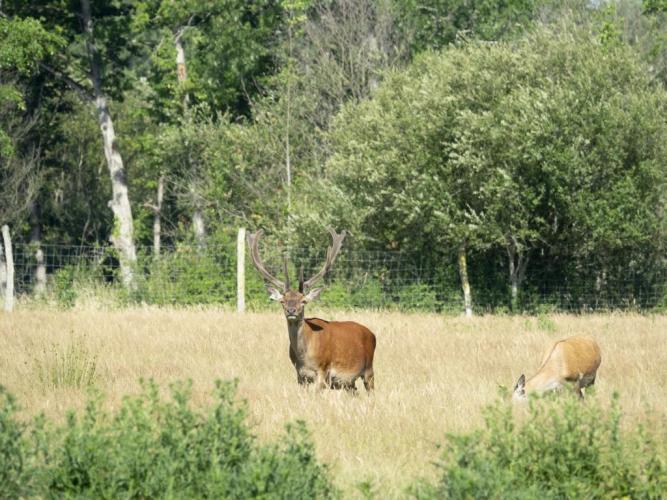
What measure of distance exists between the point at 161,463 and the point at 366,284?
1690cm

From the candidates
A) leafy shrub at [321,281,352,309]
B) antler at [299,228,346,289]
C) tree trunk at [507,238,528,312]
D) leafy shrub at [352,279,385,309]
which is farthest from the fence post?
antler at [299,228,346,289]

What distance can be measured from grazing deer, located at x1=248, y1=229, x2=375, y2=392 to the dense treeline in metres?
10.2

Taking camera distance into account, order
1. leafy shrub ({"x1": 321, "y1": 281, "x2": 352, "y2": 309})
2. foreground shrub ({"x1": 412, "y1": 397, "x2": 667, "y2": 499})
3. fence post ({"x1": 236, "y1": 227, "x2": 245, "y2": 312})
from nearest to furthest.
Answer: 1. foreground shrub ({"x1": 412, "y1": 397, "x2": 667, "y2": 499})
2. fence post ({"x1": 236, "y1": 227, "x2": 245, "y2": 312})
3. leafy shrub ({"x1": 321, "y1": 281, "x2": 352, "y2": 309})

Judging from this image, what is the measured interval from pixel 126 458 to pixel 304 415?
343cm

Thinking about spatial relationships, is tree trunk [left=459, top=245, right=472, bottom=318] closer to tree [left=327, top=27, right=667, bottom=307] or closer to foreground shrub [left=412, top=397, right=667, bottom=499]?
tree [left=327, top=27, right=667, bottom=307]

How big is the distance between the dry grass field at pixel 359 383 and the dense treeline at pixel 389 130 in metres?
4.10

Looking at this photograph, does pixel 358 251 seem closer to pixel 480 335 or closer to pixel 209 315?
pixel 209 315

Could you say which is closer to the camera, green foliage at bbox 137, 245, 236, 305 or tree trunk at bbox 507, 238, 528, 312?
green foliage at bbox 137, 245, 236, 305

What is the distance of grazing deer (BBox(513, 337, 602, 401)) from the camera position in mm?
11590

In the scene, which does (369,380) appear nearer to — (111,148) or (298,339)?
(298,339)

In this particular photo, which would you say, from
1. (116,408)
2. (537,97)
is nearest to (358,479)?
(116,408)

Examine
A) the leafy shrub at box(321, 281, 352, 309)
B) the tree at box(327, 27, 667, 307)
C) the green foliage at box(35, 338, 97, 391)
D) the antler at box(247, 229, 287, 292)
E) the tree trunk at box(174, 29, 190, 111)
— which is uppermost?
the tree trunk at box(174, 29, 190, 111)

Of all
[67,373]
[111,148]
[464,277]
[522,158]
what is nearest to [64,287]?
[464,277]

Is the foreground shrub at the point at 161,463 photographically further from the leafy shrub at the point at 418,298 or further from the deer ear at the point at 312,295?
the leafy shrub at the point at 418,298
